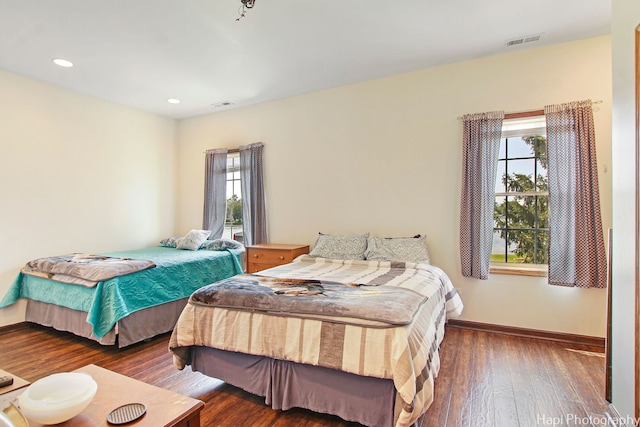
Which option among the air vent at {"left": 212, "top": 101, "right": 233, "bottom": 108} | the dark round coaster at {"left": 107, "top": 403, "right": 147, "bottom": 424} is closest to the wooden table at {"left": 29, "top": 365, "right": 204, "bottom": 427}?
the dark round coaster at {"left": 107, "top": 403, "right": 147, "bottom": 424}

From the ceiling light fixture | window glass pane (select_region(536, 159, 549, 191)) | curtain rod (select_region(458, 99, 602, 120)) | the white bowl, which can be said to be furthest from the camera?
window glass pane (select_region(536, 159, 549, 191))

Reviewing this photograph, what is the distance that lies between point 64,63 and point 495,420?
4618 mm

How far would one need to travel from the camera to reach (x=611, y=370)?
1.95 metres

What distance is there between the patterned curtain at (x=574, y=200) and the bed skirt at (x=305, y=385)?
2.07 meters

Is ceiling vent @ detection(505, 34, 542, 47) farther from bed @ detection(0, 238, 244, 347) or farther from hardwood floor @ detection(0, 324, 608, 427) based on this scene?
bed @ detection(0, 238, 244, 347)

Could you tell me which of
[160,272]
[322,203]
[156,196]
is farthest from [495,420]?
[156,196]

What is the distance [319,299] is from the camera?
193 centimetres

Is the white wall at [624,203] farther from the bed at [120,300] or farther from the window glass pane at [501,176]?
the bed at [120,300]

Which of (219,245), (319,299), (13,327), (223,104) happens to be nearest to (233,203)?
(219,245)

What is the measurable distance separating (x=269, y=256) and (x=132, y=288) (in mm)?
1385

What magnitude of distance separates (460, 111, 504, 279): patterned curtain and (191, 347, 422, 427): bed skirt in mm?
1809

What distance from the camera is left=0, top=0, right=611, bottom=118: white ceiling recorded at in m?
2.40

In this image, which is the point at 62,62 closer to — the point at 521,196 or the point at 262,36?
the point at 262,36

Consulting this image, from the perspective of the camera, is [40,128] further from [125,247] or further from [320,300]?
[320,300]
